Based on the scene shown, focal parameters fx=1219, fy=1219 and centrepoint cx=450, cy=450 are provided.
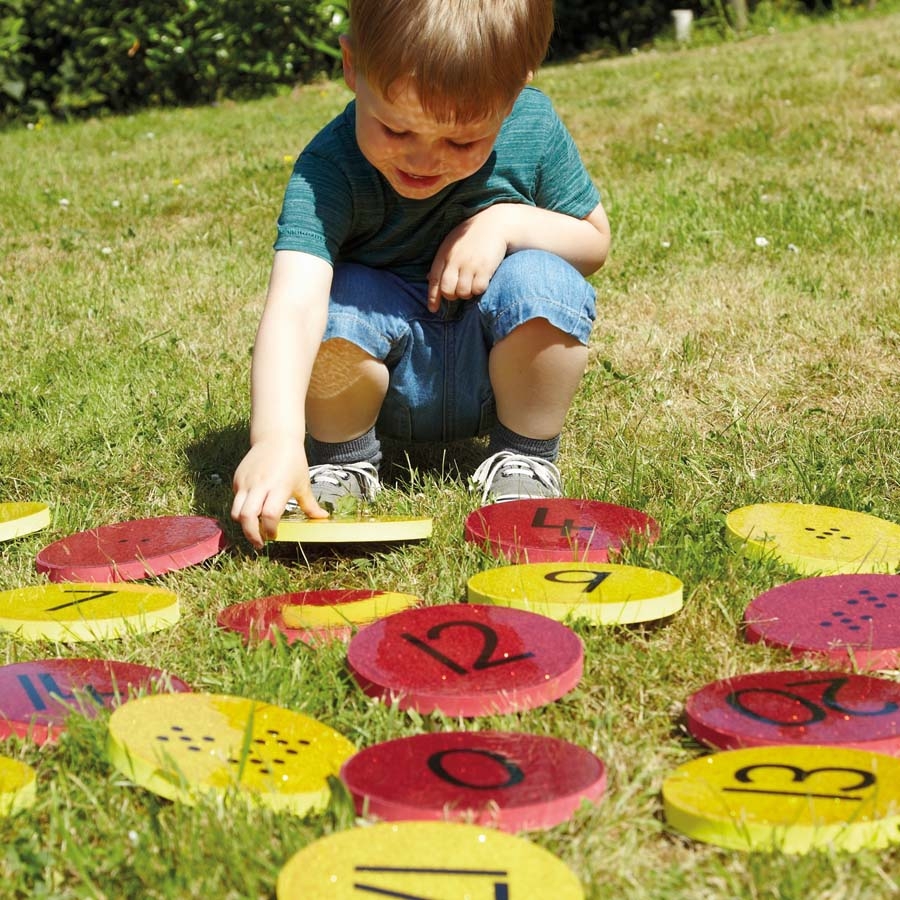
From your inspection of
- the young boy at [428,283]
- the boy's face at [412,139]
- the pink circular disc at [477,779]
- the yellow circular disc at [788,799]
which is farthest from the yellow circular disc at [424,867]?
the boy's face at [412,139]

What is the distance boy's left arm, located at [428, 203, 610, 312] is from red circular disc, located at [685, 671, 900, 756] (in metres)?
1.08

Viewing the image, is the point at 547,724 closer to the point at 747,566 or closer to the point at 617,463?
the point at 747,566

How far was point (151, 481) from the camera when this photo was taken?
9.23 ft

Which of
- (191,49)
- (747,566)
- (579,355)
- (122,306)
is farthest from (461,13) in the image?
(191,49)

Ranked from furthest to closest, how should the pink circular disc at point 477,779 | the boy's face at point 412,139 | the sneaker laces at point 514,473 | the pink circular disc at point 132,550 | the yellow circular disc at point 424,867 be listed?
1. the sneaker laces at point 514,473
2. the pink circular disc at point 132,550
3. the boy's face at point 412,139
4. the pink circular disc at point 477,779
5. the yellow circular disc at point 424,867

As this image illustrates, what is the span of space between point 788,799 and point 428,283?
4.96ft

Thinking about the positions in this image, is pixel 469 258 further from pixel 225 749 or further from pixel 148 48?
pixel 148 48

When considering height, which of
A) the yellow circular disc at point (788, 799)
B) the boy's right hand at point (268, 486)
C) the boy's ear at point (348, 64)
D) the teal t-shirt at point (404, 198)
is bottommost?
the yellow circular disc at point (788, 799)

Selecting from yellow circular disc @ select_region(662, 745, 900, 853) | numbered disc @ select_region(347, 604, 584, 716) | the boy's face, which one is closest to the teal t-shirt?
the boy's face

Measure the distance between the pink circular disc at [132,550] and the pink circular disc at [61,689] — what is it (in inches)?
14.8

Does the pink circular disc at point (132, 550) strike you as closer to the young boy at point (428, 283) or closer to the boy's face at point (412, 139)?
the young boy at point (428, 283)

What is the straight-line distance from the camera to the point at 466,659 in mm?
1755

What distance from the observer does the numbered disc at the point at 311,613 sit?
1919 mm

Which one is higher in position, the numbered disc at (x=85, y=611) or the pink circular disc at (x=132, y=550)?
the pink circular disc at (x=132, y=550)
